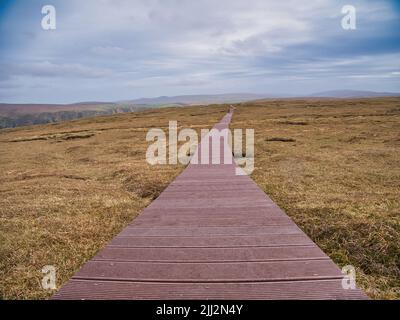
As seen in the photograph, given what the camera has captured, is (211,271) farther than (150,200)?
No

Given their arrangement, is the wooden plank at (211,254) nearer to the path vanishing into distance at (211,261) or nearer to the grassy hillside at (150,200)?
the path vanishing into distance at (211,261)

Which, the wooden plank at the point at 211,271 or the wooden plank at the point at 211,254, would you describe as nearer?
the wooden plank at the point at 211,271

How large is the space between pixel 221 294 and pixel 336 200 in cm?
639

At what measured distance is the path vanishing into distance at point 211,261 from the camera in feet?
12.5

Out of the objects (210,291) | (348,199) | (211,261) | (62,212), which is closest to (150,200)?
(62,212)

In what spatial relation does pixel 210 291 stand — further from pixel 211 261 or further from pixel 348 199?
pixel 348 199

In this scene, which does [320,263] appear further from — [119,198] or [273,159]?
[273,159]

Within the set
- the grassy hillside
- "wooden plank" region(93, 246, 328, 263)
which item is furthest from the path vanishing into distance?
the grassy hillside

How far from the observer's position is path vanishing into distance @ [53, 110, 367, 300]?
3.81m

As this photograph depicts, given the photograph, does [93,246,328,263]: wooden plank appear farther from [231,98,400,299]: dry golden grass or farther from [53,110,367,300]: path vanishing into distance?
[231,98,400,299]: dry golden grass

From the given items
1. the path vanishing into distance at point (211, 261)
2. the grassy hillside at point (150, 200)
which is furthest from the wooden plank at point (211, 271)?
the grassy hillside at point (150, 200)

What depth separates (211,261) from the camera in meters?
4.61

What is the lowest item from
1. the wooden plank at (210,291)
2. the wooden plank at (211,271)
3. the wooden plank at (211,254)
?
the wooden plank at (210,291)

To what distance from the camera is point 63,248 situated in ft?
22.1
